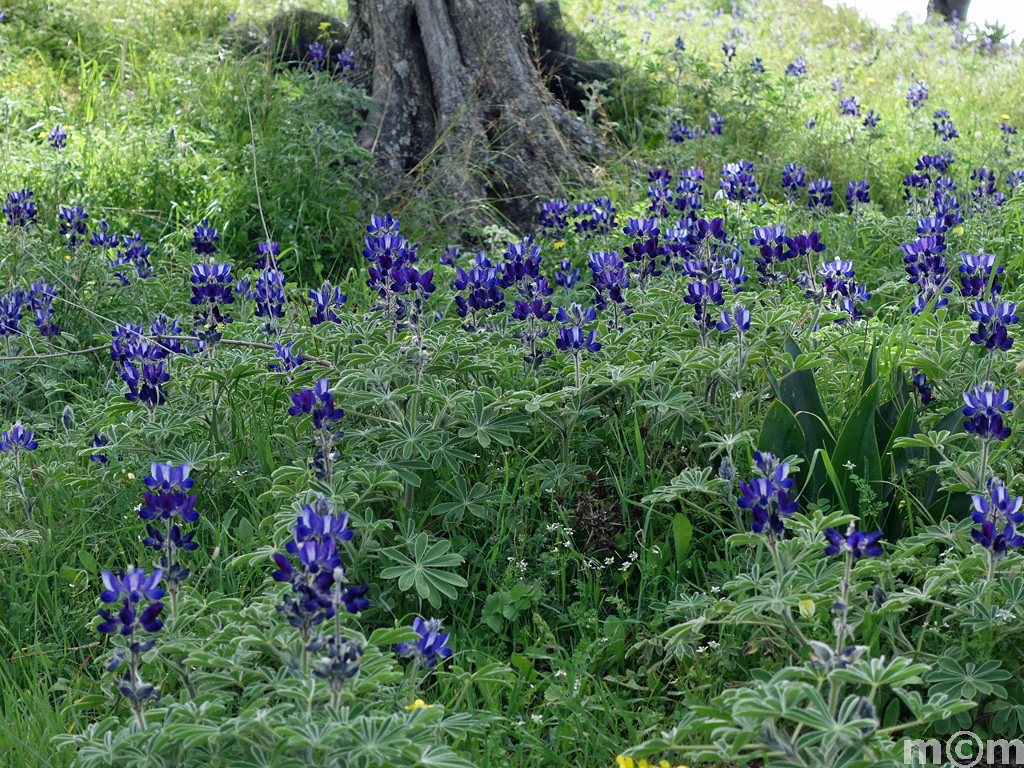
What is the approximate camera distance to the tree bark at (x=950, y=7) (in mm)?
16266

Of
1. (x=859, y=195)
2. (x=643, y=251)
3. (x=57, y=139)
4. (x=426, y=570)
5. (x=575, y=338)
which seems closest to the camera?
(x=426, y=570)

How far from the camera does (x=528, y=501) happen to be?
2504mm

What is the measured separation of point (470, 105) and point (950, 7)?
14.5m

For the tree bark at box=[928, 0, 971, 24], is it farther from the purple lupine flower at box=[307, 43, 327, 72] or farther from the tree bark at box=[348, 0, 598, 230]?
the purple lupine flower at box=[307, 43, 327, 72]

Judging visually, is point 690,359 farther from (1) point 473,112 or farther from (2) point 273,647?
(1) point 473,112

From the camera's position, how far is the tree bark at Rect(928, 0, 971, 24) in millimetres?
16266

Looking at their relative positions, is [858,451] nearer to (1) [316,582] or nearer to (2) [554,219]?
(1) [316,582]

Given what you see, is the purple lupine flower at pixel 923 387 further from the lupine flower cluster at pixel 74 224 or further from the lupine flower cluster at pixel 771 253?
the lupine flower cluster at pixel 74 224

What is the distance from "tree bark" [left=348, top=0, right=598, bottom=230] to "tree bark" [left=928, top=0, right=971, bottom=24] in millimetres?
13567

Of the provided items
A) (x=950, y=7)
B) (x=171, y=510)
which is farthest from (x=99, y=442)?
(x=950, y=7)

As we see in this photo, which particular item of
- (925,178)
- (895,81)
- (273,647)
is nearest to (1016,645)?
(273,647)

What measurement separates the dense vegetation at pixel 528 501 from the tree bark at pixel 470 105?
122 cm

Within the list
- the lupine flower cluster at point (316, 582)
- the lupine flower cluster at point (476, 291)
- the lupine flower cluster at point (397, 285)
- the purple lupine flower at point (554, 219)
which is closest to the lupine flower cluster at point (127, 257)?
the lupine flower cluster at point (397, 285)

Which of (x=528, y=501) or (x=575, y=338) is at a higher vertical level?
(x=575, y=338)
